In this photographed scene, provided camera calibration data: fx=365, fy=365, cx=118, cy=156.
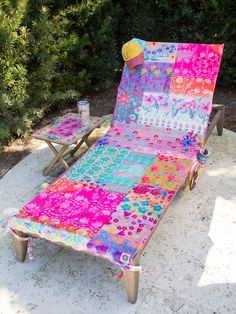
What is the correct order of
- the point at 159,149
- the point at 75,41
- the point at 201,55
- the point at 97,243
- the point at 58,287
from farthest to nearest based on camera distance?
the point at 75,41 < the point at 201,55 < the point at 159,149 < the point at 58,287 < the point at 97,243

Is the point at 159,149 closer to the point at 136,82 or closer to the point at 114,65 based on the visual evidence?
the point at 136,82

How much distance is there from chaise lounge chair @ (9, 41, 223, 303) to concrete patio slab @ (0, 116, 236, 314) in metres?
0.21

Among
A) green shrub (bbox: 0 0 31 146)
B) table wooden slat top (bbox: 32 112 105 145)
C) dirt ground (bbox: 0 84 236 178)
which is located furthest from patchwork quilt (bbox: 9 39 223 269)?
green shrub (bbox: 0 0 31 146)

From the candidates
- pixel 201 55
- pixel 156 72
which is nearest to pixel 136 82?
pixel 156 72

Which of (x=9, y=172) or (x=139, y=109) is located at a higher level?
(x=139, y=109)

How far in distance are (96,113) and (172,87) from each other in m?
1.97

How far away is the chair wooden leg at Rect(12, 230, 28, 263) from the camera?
122 inches

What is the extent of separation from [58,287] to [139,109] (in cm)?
249

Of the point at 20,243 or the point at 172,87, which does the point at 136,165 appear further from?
the point at 20,243

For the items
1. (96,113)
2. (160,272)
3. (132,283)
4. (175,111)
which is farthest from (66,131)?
(132,283)

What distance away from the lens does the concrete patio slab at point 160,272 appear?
110 inches

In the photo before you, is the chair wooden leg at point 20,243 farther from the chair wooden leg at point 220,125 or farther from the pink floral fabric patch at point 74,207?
the chair wooden leg at point 220,125

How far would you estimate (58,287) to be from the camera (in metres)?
2.97

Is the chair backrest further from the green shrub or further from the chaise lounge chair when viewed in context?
the green shrub
